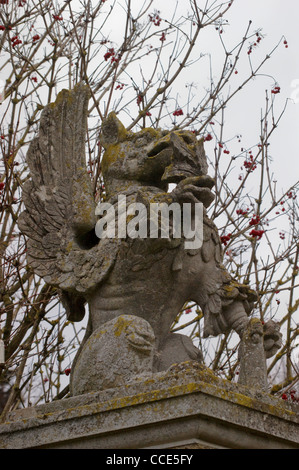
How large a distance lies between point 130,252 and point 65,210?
670mm

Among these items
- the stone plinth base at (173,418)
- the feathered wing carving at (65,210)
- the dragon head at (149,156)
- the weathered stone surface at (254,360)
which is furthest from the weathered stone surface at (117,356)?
the dragon head at (149,156)

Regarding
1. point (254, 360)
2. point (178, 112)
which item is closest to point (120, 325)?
point (254, 360)

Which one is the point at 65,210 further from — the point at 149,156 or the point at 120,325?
the point at 120,325

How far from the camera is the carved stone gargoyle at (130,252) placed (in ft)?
13.9

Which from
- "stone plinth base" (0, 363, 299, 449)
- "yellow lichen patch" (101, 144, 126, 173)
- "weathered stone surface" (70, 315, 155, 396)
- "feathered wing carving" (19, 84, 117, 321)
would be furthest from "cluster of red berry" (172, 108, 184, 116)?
"stone plinth base" (0, 363, 299, 449)

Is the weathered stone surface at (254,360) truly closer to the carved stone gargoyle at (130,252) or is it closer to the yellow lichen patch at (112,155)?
the carved stone gargoyle at (130,252)

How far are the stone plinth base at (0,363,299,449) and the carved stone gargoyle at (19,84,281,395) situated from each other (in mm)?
283

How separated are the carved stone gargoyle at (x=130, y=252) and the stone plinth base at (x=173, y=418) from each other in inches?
11.2

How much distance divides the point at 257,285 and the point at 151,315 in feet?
11.0

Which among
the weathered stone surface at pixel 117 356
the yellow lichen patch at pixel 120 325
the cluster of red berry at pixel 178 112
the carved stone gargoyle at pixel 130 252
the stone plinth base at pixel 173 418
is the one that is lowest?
the stone plinth base at pixel 173 418

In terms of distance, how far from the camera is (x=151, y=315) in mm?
4336

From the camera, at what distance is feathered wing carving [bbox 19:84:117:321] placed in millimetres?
4445

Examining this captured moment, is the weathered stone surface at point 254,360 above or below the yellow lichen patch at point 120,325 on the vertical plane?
below

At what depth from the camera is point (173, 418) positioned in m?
3.42
